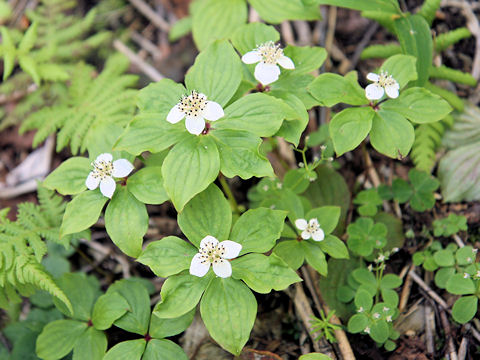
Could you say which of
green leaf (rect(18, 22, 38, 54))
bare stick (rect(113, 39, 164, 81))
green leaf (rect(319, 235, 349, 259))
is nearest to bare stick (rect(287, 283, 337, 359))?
green leaf (rect(319, 235, 349, 259))

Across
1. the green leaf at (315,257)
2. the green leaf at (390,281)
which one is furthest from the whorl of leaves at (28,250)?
the green leaf at (390,281)

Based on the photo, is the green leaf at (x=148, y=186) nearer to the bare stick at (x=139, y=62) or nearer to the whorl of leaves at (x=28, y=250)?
the whorl of leaves at (x=28, y=250)

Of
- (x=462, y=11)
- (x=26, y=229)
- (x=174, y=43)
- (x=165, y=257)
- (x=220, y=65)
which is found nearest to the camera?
(x=165, y=257)

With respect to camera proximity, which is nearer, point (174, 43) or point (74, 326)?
point (74, 326)

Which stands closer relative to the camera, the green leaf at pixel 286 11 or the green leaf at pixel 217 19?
the green leaf at pixel 286 11

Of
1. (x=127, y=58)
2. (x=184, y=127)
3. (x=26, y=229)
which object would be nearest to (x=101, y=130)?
(x=184, y=127)

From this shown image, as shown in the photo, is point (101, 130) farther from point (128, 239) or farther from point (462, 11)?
point (462, 11)

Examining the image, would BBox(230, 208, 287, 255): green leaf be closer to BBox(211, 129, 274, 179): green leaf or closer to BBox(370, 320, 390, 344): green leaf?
BBox(211, 129, 274, 179): green leaf
